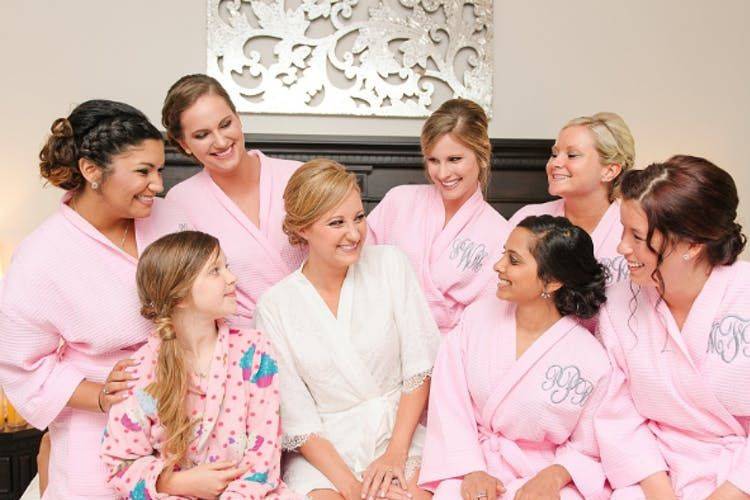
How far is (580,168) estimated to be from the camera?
2.25 m

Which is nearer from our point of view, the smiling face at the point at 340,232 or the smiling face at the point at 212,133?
the smiling face at the point at 340,232

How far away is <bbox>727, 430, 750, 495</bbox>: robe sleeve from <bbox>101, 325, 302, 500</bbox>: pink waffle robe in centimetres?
104

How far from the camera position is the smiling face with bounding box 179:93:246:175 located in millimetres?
2186

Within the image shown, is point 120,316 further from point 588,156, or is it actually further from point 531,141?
point 531,141

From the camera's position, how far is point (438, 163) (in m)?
2.34

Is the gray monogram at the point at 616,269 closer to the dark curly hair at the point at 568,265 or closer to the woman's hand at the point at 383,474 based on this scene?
the dark curly hair at the point at 568,265

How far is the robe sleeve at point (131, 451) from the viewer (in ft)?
5.50

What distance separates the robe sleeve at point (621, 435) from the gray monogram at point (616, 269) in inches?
10.2

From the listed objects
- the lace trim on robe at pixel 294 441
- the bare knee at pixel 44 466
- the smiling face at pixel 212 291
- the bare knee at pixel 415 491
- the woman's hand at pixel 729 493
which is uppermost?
the smiling face at pixel 212 291

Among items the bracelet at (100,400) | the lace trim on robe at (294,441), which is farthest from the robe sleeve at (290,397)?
the bracelet at (100,400)

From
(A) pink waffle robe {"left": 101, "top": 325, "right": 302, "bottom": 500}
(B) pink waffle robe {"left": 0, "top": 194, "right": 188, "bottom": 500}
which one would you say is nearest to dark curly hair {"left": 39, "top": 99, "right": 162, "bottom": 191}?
(B) pink waffle robe {"left": 0, "top": 194, "right": 188, "bottom": 500}

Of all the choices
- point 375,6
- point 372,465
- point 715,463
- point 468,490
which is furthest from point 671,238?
point 375,6

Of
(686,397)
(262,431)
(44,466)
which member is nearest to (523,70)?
(686,397)

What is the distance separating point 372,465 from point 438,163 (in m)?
1.00
